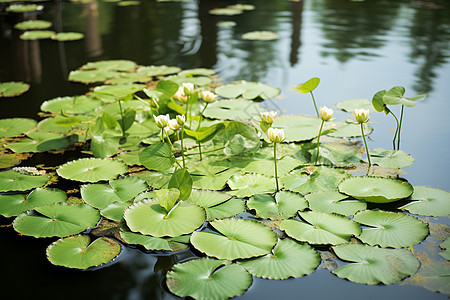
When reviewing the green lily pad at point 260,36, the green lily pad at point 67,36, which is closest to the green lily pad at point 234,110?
the green lily pad at point 260,36

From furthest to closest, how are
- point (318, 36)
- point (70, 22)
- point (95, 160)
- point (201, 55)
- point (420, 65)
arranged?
point (70, 22) < point (318, 36) < point (201, 55) < point (420, 65) < point (95, 160)

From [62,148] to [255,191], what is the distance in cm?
90

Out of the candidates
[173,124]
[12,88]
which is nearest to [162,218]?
[173,124]

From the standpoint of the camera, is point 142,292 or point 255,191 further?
point 255,191

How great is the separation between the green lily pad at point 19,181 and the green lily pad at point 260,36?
2379 mm

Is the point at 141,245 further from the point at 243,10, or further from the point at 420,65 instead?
the point at 243,10

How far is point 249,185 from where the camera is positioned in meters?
1.40

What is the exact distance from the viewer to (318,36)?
3484mm

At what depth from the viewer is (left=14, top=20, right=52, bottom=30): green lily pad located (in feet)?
12.5

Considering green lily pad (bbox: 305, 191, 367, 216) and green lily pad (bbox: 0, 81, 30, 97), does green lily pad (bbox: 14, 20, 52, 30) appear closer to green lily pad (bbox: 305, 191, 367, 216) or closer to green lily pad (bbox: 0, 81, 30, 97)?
green lily pad (bbox: 0, 81, 30, 97)

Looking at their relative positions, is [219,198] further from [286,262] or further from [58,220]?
[58,220]

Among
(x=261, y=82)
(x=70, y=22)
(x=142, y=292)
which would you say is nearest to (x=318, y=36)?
(x=261, y=82)

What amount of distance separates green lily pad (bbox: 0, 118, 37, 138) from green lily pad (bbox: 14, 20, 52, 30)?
224cm

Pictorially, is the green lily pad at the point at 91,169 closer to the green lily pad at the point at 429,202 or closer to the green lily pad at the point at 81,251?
the green lily pad at the point at 81,251
